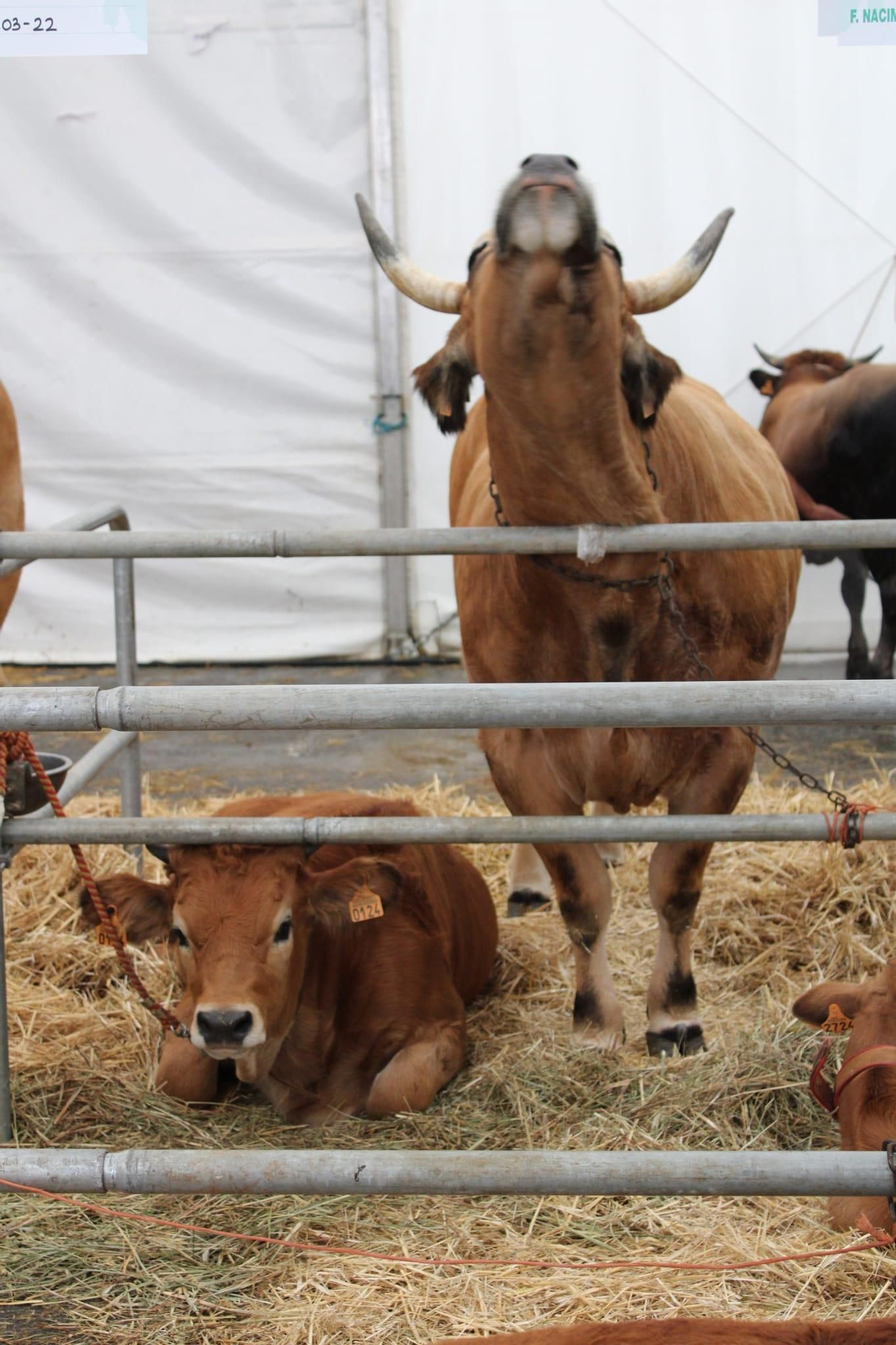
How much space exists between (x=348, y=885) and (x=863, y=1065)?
112 cm

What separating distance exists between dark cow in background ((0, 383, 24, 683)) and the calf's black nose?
2057 mm

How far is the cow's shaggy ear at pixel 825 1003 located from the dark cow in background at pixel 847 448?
4.02m

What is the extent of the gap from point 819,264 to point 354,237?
7.99ft

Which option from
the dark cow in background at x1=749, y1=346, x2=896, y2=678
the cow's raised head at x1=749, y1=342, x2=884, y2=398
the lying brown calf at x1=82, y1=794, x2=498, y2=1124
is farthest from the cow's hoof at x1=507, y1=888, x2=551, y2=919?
the cow's raised head at x1=749, y1=342, x2=884, y2=398

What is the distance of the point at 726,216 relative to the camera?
2.58 meters

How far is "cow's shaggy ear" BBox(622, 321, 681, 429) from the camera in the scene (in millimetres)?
2744

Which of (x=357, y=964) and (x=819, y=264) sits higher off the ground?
(x=819, y=264)

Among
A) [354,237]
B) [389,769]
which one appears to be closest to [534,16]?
[354,237]

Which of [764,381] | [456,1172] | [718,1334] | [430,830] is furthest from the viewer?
[764,381]

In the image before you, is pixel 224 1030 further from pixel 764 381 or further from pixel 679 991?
pixel 764 381

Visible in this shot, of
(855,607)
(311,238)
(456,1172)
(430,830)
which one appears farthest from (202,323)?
(456,1172)

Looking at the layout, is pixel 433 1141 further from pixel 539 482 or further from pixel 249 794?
pixel 249 794

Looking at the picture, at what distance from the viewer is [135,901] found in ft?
10.2

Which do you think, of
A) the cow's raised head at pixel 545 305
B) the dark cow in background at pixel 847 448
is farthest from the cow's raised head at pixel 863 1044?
the dark cow in background at pixel 847 448
